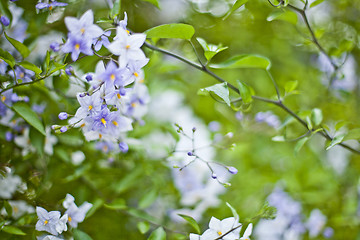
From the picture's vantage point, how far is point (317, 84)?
4.78 ft

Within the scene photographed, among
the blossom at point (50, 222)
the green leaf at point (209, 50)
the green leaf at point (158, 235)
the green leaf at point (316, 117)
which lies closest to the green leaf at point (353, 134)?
the green leaf at point (316, 117)

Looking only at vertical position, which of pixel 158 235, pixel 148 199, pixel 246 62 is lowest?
pixel 148 199

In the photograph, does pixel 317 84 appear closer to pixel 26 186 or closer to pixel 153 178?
pixel 153 178

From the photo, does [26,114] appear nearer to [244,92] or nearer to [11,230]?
[11,230]

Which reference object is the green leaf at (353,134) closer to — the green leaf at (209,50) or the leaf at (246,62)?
the leaf at (246,62)

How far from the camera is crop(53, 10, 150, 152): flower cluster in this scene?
1.99 ft

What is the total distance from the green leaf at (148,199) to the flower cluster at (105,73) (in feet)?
0.97

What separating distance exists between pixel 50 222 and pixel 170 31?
1.60 ft

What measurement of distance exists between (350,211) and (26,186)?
1.11 metres

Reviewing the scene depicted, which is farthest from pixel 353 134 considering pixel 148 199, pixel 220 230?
pixel 148 199

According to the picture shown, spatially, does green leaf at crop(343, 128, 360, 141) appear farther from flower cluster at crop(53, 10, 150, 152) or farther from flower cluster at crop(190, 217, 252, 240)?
flower cluster at crop(53, 10, 150, 152)

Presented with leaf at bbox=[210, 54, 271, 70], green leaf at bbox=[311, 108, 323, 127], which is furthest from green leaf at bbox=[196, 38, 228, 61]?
green leaf at bbox=[311, 108, 323, 127]

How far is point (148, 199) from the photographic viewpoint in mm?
1002

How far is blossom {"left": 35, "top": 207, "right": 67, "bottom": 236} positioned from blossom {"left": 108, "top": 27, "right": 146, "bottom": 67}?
0.36 m
